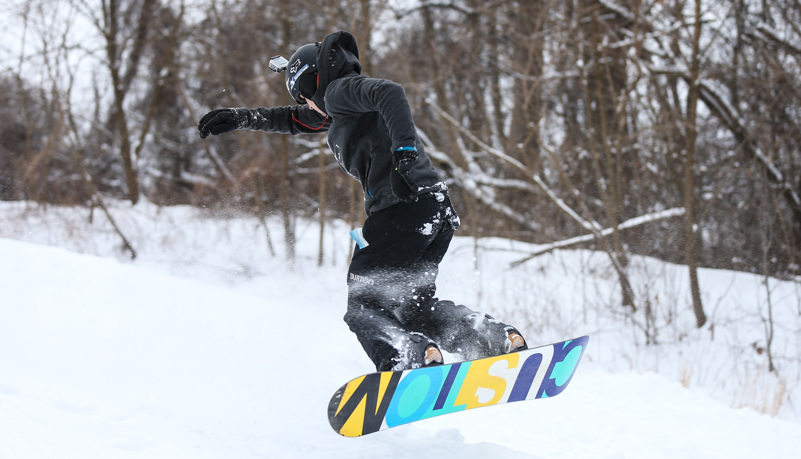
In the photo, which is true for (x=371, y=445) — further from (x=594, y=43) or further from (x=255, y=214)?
(x=255, y=214)

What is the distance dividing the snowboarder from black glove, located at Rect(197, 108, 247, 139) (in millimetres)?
415

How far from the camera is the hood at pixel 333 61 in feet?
7.85

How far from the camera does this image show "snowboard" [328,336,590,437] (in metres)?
2.22

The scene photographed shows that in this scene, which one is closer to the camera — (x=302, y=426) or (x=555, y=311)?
(x=302, y=426)

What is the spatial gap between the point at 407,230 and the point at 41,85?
9394 mm

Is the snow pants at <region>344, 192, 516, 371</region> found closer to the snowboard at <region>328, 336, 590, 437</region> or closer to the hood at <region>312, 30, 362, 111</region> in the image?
the snowboard at <region>328, 336, 590, 437</region>

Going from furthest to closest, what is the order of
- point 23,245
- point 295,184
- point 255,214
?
point 295,184, point 255,214, point 23,245

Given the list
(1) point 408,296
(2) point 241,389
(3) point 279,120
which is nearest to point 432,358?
(1) point 408,296

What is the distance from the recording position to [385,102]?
2123 mm

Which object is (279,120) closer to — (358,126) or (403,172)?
(358,126)

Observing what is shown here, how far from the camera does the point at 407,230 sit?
2449 millimetres

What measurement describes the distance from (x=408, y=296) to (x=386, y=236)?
1.08ft

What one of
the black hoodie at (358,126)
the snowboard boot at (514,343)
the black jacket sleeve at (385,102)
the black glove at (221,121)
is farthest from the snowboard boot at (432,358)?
the black glove at (221,121)

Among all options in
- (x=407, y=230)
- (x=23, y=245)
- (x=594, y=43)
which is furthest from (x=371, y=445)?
(x=594, y=43)
